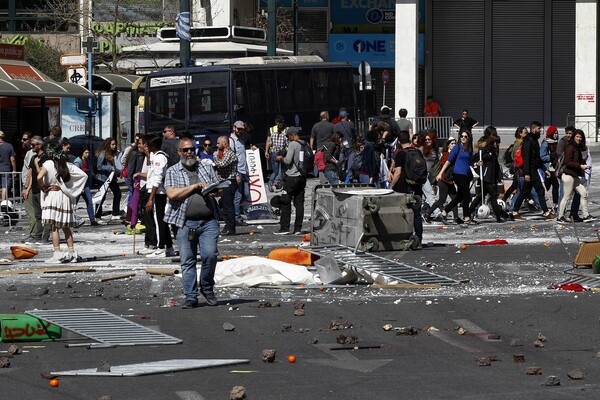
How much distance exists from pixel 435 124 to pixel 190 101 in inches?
440

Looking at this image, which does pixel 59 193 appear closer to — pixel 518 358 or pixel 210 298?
pixel 210 298

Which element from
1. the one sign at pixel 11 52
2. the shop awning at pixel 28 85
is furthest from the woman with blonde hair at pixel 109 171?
the one sign at pixel 11 52

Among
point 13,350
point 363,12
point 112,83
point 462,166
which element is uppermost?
point 363,12

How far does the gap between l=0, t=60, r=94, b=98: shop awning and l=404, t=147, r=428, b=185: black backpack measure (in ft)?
45.0

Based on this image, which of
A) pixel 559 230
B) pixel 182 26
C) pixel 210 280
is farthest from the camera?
pixel 182 26

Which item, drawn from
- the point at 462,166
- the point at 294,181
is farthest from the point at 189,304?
the point at 462,166

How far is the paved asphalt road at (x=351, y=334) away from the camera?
9.22 meters

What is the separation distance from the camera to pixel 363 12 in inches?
2060

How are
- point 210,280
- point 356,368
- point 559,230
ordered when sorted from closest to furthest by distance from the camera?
1. point 356,368
2. point 210,280
3. point 559,230

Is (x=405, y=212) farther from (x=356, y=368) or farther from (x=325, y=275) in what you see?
(x=356, y=368)

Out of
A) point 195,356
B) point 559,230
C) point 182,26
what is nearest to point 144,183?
point 559,230

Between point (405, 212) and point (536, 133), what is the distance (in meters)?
6.58

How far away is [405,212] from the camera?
730 inches

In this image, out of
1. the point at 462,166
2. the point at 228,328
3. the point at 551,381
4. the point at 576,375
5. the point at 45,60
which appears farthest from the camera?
the point at 45,60
